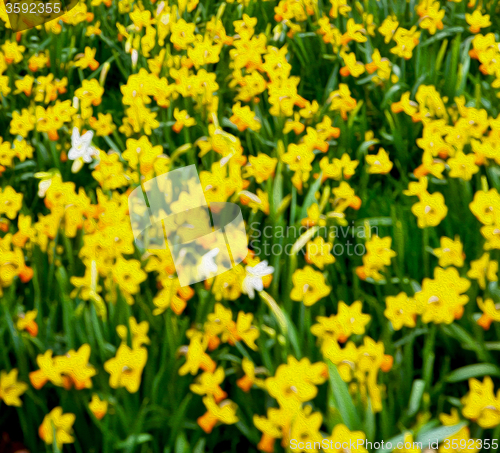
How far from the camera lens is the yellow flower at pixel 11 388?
1075mm

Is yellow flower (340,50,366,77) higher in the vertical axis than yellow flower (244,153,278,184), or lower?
higher

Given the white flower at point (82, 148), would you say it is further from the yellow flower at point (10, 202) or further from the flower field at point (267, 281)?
the yellow flower at point (10, 202)

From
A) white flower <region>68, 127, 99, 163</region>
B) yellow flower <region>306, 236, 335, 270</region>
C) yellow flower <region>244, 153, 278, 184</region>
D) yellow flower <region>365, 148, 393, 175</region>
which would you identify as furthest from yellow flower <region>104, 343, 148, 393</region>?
yellow flower <region>365, 148, 393, 175</region>

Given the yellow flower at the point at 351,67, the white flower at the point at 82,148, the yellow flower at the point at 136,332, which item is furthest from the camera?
the yellow flower at the point at 351,67

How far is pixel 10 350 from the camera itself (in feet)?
4.01

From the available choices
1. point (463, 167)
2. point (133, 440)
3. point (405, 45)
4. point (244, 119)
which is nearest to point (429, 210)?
point (463, 167)

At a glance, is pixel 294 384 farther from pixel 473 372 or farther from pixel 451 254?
pixel 451 254

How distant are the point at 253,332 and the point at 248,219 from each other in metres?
0.44

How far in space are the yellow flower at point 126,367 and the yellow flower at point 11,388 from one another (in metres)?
0.21

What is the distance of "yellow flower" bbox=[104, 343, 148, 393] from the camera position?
102 cm

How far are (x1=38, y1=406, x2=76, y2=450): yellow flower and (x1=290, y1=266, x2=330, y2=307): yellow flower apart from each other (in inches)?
20.7

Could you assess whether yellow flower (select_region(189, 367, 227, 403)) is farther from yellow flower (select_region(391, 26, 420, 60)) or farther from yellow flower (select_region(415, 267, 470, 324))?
yellow flower (select_region(391, 26, 420, 60))

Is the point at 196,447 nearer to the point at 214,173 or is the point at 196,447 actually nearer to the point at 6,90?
the point at 214,173

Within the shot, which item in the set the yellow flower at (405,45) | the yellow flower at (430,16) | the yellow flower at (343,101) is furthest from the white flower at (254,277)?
the yellow flower at (430,16)
